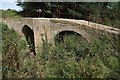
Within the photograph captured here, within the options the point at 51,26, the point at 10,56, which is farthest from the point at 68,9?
the point at 10,56

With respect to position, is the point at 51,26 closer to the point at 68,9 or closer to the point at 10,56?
the point at 68,9

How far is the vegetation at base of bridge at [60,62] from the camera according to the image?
2.97 meters

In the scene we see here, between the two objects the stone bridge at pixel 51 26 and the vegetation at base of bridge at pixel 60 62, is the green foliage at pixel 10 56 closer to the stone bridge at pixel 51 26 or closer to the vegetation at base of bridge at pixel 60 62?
the vegetation at base of bridge at pixel 60 62

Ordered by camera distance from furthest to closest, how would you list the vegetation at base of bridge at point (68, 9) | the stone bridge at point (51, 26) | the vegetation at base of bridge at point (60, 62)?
the vegetation at base of bridge at point (68, 9) < the stone bridge at point (51, 26) < the vegetation at base of bridge at point (60, 62)

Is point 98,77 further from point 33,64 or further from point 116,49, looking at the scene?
point 33,64

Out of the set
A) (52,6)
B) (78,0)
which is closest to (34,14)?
(52,6)

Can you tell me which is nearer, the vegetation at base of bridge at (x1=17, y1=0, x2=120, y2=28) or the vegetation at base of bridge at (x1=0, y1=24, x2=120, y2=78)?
the vegetation at base of bridge at (x1=0, y1=24, x2=120, y2=78)

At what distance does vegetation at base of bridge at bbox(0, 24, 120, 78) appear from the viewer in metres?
2.97

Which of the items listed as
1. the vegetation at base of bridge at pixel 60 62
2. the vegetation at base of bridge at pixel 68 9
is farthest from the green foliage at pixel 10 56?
the vegetation at base of bridge at pixel 68 9

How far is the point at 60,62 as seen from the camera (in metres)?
3.29

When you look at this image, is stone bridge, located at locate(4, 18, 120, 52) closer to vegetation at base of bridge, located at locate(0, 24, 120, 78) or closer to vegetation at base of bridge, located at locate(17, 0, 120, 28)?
vegetation at base of bridge, located at locate(17, 0, 120, 28)

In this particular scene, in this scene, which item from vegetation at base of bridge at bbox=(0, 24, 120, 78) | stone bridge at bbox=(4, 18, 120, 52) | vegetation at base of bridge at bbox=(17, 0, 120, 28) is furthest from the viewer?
vegetation at base of bridge at bbox=(17, 0, 120, 28)

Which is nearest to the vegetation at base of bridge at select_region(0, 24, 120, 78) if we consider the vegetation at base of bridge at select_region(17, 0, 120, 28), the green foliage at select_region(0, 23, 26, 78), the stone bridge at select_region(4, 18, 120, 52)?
the green foliage at select_region(0, 23, 26, 78)

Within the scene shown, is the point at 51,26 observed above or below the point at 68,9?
below
